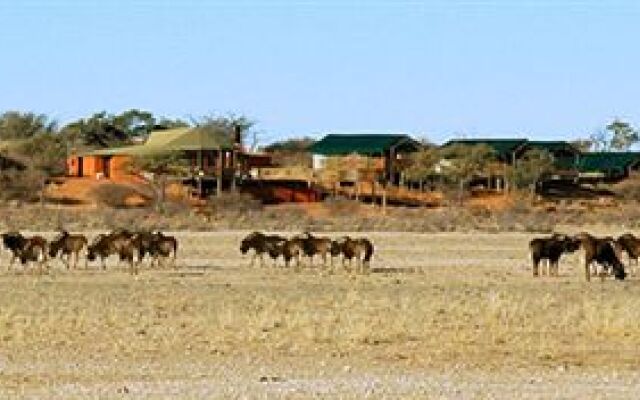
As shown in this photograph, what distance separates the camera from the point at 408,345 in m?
25.4

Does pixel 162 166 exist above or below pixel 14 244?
above

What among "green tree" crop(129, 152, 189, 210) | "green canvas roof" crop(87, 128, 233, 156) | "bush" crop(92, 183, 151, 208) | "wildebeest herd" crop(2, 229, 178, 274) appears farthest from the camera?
"green canvas roof" crop(87, 128, 233, 156)

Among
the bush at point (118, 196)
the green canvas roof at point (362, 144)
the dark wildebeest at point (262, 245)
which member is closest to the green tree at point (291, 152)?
the green canvas roof at point (362, 144)

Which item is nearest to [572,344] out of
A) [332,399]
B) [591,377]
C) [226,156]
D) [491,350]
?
[491,350]

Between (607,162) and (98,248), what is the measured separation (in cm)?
7352

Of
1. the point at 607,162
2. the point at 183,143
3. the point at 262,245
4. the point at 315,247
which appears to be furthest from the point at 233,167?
the point at 315,247

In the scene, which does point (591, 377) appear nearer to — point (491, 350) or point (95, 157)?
point (491, 350)

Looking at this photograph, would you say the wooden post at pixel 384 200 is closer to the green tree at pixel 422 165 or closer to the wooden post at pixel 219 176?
the green tree at pixel 422 165

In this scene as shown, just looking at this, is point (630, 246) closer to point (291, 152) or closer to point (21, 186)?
point (21, 186)

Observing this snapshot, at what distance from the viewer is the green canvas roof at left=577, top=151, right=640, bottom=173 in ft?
370

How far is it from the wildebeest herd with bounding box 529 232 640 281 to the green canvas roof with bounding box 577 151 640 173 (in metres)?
65.5

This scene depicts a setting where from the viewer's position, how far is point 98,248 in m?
45.3

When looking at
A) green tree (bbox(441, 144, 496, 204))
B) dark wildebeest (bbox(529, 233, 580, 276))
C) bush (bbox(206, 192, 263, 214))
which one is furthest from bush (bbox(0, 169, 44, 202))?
dark wildebeest (bbox(529, 233, 580, 276))

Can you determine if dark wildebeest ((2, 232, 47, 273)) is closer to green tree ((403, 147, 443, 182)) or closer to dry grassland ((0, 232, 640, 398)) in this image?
dry grassland ((0, 232, 640, 398))
